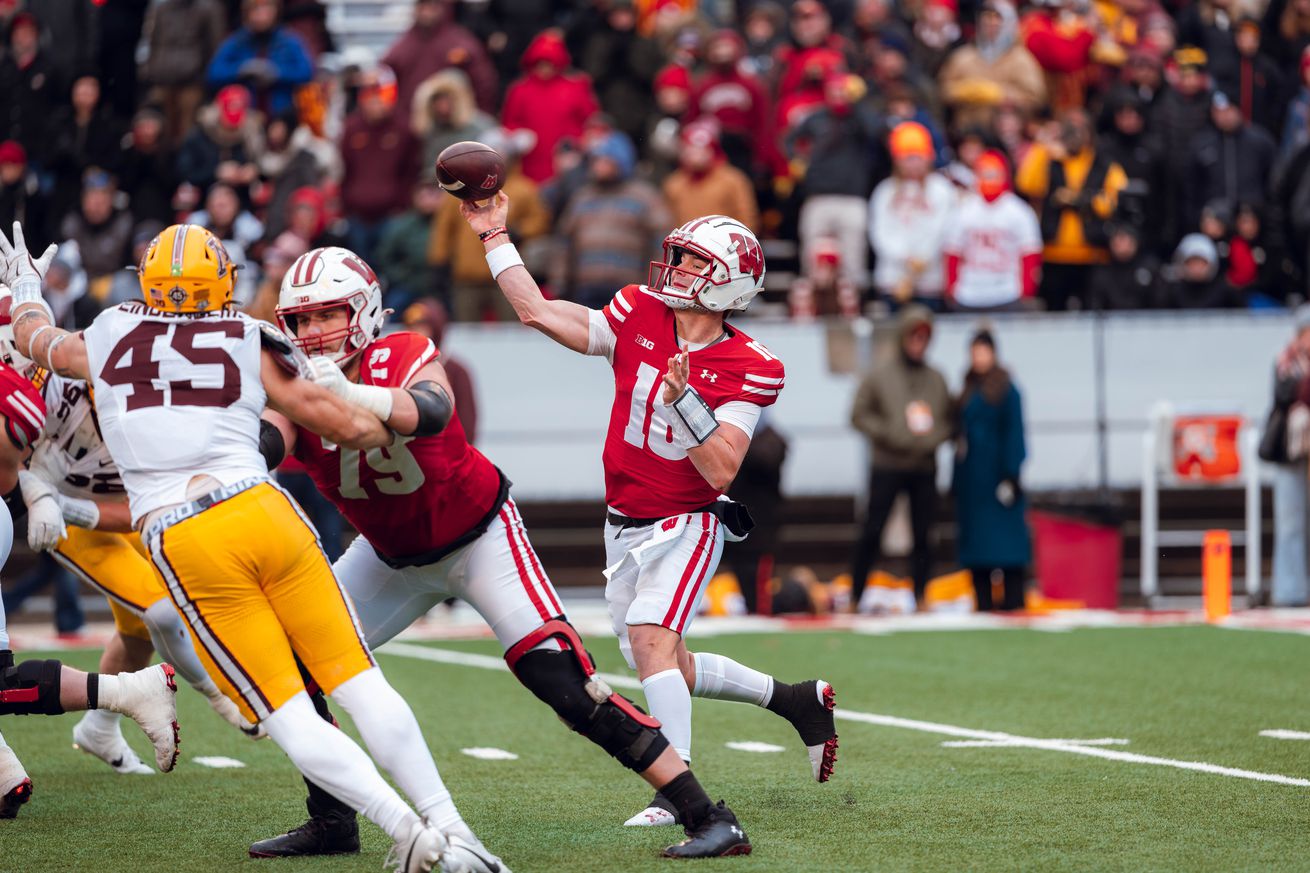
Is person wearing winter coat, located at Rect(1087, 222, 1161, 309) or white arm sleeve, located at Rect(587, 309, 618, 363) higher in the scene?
white arm sleeve, located at Rect(587, 309, 618, 363)

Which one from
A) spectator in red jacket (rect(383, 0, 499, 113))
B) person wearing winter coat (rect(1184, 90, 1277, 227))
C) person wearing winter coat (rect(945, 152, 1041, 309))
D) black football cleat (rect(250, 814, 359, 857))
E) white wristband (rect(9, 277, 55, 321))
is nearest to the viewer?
black football cleat (rect(250, 814, 359, 857))

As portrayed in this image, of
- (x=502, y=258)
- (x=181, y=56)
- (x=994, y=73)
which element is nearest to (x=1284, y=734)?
(x=502, y=258)

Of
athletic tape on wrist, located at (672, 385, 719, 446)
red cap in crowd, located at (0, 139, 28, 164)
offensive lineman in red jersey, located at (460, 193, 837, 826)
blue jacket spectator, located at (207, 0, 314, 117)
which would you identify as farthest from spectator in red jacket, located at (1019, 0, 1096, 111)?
athletic tape on wrist, located at (672, 385, 719, 446)

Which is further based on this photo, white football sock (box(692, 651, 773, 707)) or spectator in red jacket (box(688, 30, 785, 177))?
spectator in red jacket (box(688, 30, 785, 177))

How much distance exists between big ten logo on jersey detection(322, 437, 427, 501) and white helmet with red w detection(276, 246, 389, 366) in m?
0.28

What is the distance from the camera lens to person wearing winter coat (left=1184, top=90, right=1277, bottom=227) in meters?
15.5

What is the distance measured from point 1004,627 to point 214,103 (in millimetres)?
7744

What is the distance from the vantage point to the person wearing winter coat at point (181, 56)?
1631cm

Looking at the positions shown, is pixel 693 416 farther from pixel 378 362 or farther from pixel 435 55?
pixel 435 55

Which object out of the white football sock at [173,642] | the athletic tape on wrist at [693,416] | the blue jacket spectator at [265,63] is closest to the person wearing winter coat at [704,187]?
the blue jacket spectator at [265,63]

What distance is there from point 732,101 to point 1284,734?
8794 millimetres

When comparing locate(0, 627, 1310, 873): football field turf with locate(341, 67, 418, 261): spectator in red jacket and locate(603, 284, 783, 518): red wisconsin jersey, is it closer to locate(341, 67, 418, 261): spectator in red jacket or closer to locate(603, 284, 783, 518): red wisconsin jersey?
locate(603, 284, 783, 518): red wisconsin jersey

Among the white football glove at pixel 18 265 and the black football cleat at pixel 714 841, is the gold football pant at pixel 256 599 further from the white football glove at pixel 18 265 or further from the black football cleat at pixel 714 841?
the white football glove at pixel 18 265

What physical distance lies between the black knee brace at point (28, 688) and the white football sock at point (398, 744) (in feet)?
6.09
